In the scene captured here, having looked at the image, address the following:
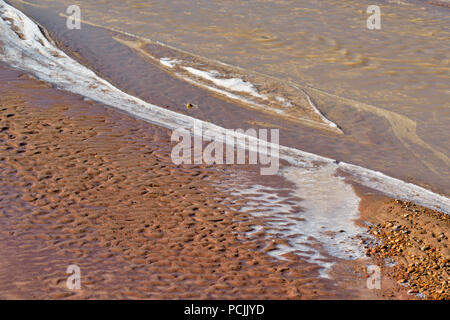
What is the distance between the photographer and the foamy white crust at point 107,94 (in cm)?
712

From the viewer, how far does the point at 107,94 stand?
31.2 feet

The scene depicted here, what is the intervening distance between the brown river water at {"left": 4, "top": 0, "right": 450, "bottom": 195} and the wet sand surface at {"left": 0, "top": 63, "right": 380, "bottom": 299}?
226 centimetres

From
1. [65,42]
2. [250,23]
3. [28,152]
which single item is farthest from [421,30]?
[28,152]

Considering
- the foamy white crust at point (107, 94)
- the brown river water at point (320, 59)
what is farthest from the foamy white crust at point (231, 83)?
the foamy white crust at point (107, 94)

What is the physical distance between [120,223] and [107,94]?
4340 mm

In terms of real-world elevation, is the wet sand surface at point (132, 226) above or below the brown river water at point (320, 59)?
below

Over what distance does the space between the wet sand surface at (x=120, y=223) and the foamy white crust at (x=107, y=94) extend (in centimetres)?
82

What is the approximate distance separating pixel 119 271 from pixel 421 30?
37.6 feet

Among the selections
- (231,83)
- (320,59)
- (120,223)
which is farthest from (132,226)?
(320,59)

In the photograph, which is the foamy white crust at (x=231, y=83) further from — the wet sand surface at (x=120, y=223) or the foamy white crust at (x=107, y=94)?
the wet sand surface at (x=120, y=223)

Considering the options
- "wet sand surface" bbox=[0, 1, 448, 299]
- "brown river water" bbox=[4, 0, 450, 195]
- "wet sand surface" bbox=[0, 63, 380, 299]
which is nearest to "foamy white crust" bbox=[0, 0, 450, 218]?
"brown river water" bbox=[4, 0, 450, 195]

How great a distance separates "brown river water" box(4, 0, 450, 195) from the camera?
869 centimetres

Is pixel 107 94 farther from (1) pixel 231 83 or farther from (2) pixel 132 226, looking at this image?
(2) pixel 132 226

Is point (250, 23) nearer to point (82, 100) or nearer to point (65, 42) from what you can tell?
point (65, 42)
